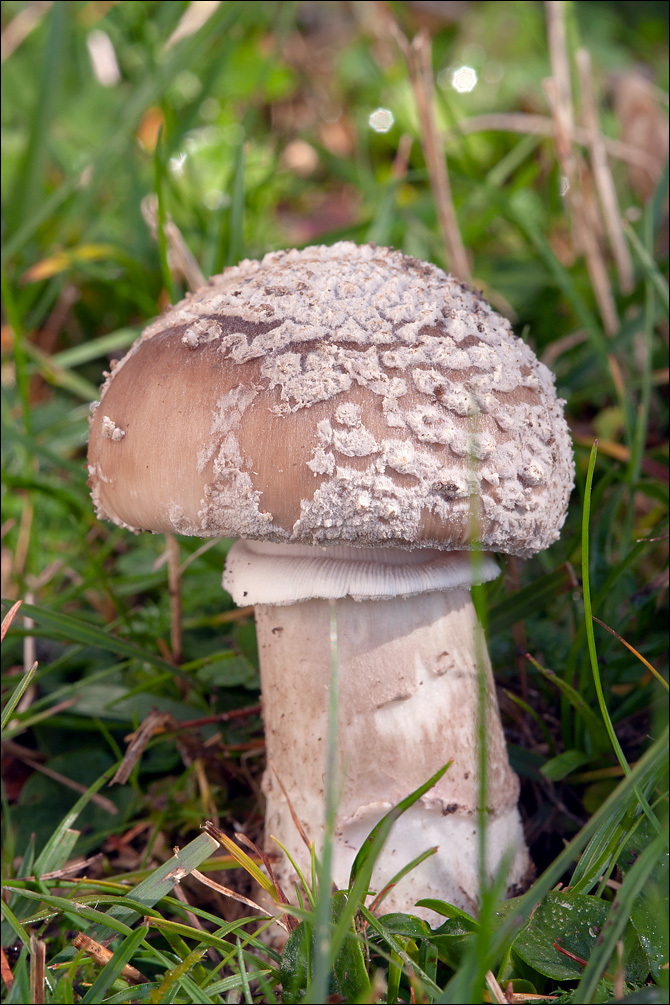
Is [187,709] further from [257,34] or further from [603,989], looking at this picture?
[257,34]

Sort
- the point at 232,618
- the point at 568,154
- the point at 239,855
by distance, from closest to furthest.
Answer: the point at 239,855
the point at 232,618
the point at 568,154

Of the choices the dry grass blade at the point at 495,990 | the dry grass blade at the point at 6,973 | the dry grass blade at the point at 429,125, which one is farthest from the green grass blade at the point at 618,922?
the dry grass blade at the point at 429,125

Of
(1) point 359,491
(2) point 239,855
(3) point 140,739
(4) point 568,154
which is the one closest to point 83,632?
(3) point 140,739

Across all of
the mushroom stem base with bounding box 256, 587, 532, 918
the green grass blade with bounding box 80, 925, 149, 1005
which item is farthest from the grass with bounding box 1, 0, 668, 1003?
the mushroom stem base with bounding box 256, 587, 532, 918

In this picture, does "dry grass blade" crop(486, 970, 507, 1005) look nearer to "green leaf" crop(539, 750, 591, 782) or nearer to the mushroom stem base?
the mushroom stem base

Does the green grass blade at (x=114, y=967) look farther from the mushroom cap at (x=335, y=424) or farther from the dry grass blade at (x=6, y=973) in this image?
the mushroom cap at (x=335, y=424)

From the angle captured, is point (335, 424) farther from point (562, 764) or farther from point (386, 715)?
point (562, 764)
